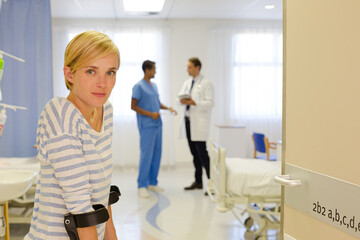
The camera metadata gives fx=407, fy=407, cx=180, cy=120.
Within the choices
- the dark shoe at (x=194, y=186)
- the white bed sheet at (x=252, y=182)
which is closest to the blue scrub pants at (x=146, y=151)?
the dark shoe at (x=194, y=186)

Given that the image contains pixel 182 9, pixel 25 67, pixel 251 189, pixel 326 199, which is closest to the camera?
pixel 326 199

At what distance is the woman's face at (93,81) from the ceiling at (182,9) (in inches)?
182

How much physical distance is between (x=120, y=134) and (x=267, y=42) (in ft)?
9.58

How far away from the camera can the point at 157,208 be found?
4469 millimetres

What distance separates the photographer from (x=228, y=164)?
11.5 feet

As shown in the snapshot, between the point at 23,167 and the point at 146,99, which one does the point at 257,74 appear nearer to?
the point at 146,99

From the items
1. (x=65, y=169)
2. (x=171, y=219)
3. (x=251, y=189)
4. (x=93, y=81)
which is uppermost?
(x=93, y=81)

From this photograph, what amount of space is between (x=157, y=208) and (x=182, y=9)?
3.10 meters

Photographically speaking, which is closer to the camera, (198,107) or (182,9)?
(198,107)

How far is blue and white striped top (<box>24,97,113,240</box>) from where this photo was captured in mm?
1008

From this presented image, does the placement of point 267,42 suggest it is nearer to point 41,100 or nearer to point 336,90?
point 41,100

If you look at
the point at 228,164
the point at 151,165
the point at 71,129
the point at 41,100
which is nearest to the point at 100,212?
the point at 71,129

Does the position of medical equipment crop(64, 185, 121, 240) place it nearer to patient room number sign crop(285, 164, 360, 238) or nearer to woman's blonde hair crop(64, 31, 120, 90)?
woman's blonde hair crop(64, 31, 120, 90)

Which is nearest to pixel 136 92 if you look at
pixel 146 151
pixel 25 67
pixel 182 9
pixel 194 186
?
pixel 146 151
